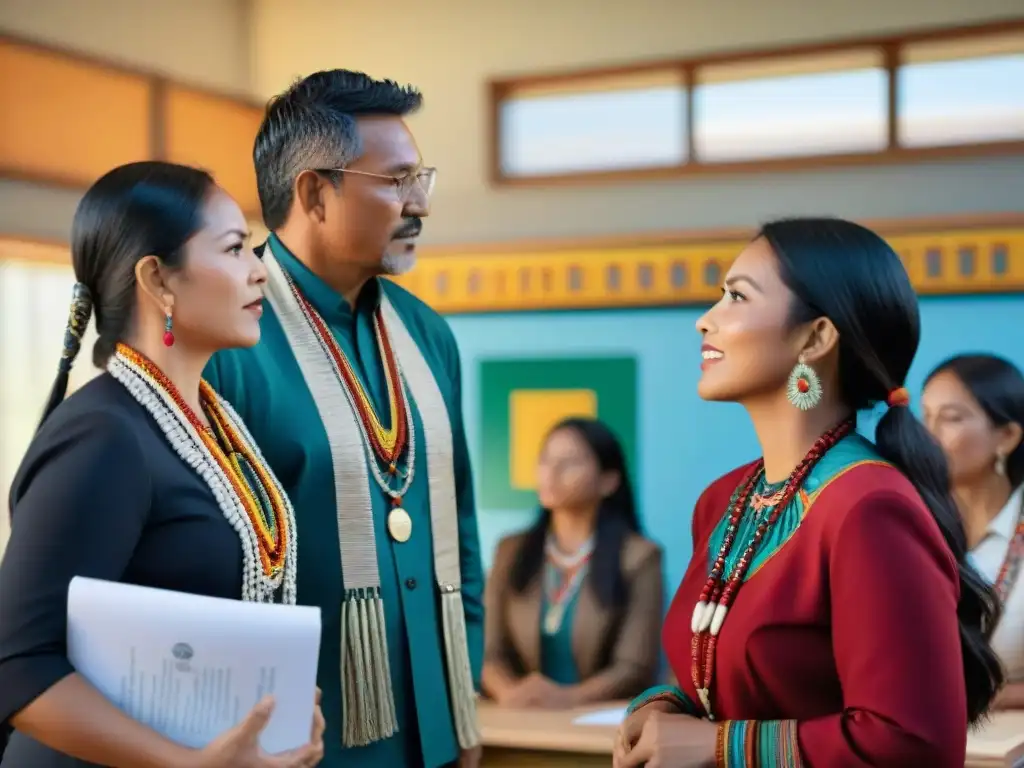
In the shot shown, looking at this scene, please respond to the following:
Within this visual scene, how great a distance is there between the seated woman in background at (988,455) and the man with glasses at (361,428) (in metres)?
1.68

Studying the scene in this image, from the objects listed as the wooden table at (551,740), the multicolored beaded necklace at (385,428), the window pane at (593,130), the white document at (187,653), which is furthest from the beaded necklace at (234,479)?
the window pane at (593,130)

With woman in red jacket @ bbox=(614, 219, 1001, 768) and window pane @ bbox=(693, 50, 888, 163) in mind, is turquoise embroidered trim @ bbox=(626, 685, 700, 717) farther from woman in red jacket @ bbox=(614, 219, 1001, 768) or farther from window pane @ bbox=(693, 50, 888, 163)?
window pane @ bbox=(693, 50, 888, 163)

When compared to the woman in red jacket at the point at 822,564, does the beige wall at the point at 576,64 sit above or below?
above

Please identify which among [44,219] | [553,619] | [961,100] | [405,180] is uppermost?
[961,100]

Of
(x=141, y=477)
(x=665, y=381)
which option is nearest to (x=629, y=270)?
(x=665, y=381)

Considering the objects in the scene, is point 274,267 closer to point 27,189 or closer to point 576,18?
point 27,189

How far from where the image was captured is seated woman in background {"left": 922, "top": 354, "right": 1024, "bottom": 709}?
3219 mm

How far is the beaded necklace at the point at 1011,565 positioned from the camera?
3188mm

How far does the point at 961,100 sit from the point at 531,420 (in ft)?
6.17

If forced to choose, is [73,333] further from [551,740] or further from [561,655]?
[561,655]

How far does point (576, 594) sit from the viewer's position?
3752mm

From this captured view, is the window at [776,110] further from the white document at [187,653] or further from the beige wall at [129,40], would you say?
the white document at [187,653]

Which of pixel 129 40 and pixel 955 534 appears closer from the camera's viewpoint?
pixel 955 534

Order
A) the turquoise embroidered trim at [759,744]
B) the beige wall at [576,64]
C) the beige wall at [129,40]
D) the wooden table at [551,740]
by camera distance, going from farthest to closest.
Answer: the beige wall at [576,64] → the beige wall at [129,40] → the wooden table at [551,740] → the turquoise embroidered trim at [759,744]
